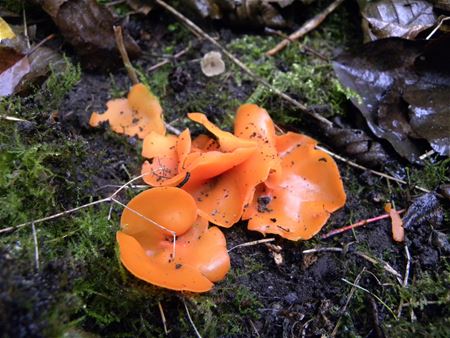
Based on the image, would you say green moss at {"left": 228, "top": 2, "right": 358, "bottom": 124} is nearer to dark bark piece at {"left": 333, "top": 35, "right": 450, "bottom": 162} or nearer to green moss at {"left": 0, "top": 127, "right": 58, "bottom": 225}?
dark bark piece at {"left": 333, "top": 35, "right": 450, "bottom": 162}

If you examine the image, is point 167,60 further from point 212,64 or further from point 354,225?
point 354,225

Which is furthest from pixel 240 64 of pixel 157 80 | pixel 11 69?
pixel 11 69

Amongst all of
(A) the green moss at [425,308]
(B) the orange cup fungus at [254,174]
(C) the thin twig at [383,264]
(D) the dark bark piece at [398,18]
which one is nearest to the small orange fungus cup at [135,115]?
(B) the orange cup fungus at [254,174]

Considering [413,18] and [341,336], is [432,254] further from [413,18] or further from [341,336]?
[413,18]

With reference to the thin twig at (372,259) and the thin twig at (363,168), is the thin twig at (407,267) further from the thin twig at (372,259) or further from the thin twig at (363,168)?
the thin twig at (363,168)

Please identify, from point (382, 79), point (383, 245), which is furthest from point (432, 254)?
point (382, 79)

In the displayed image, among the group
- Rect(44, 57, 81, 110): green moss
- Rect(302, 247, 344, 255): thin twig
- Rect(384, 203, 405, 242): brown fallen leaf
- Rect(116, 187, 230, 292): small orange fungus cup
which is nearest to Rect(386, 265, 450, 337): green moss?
Rect(384, 203, 405, 242): brown fallen leaf

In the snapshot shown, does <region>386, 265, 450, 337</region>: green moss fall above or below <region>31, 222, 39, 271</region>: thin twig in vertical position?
below
